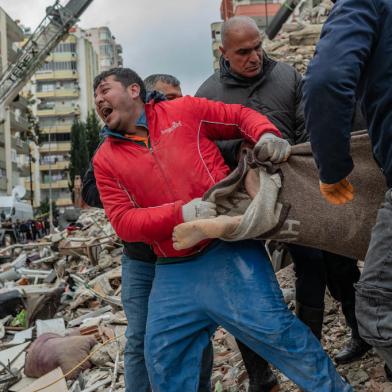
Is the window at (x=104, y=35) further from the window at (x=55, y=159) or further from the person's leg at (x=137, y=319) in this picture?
the person's leg at (x=137, y=319)

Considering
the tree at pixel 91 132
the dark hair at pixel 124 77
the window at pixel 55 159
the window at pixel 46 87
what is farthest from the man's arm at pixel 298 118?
the window at pixel 46 87

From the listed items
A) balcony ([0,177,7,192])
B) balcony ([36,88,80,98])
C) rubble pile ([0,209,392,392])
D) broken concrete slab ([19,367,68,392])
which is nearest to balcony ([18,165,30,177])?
balcony ([0,177,7,192])

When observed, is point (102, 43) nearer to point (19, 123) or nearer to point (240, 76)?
point (19, 123)

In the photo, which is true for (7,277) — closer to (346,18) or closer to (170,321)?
(170,321)

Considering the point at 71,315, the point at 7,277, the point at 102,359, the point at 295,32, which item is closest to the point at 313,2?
the point at 295,32

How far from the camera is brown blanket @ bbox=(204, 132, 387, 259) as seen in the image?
2621mm

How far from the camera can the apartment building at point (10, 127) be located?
49469mm

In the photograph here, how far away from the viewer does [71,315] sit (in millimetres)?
8750

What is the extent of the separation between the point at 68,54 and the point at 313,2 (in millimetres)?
70262

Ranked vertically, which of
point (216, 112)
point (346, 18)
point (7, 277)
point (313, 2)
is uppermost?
point (313, 2)

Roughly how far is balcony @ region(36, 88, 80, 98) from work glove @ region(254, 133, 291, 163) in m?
88.5

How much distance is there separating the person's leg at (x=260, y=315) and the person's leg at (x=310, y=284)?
1.70 feet

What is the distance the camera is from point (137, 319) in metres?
3.45

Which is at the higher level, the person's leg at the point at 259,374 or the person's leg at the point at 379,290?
the person's leg at the point at 379,290
